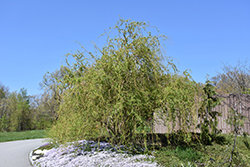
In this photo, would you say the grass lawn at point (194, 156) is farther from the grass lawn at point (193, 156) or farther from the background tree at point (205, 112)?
the background tree at point (205, 112)

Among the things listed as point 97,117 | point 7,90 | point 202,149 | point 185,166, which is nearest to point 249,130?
point 202,149

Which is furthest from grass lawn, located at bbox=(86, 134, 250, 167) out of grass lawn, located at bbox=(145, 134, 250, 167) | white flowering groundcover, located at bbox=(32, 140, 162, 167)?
white flowering groundcover, located at bbox=(32, 140, 162, 167)

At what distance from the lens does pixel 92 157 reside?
5.60m

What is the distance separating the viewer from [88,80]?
6074 mm

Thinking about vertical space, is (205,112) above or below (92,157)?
above

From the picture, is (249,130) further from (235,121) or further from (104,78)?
(235,121)

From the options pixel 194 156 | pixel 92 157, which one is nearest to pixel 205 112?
pixel 194 156

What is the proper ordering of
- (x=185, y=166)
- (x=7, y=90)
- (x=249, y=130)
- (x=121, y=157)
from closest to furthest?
(x=185, y=166), (x=121, y=157), (x=249, y=130), (x=7, y=90)

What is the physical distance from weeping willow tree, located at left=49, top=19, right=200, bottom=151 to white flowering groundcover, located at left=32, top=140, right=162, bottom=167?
0.42 m

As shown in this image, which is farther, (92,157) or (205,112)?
(205,112)

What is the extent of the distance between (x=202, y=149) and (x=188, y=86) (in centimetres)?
187

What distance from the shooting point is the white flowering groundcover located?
516 cm

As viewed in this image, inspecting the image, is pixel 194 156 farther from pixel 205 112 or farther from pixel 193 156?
pixel 205 112

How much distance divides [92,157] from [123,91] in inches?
72.9
